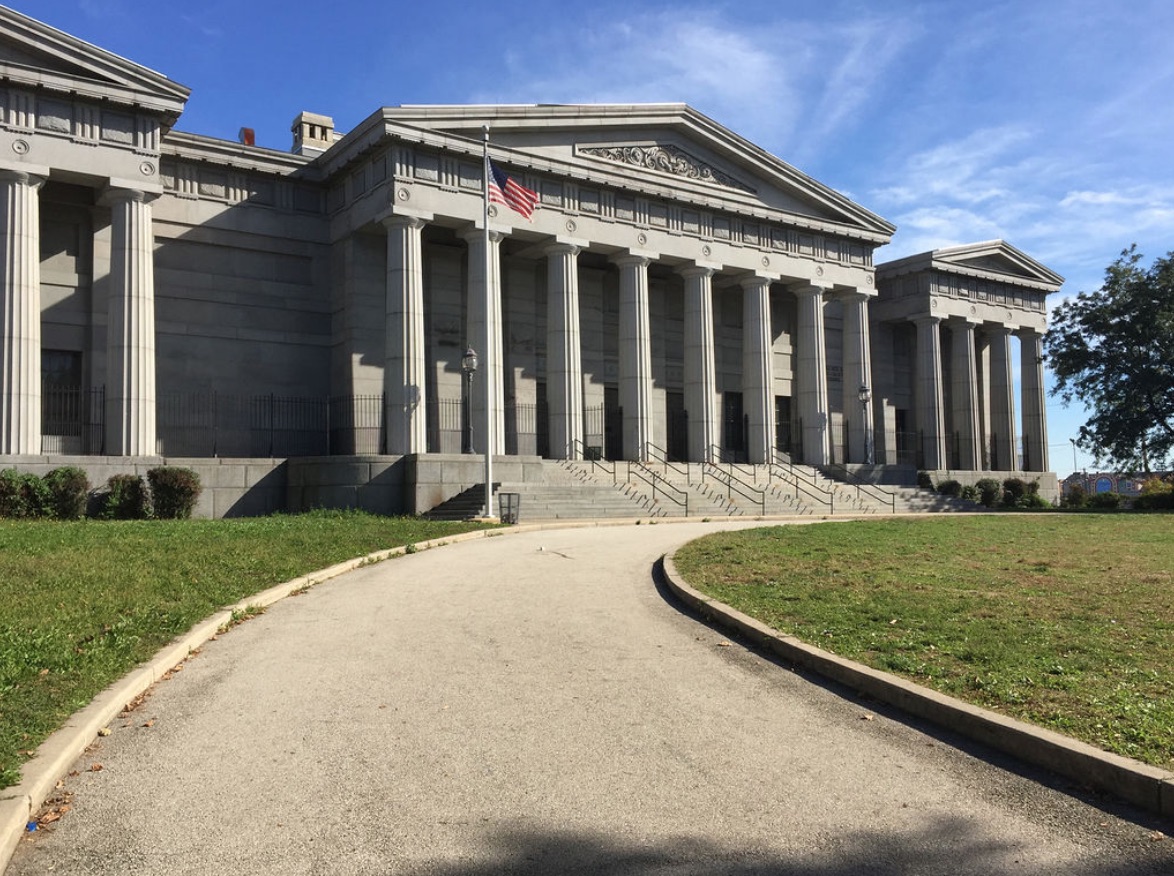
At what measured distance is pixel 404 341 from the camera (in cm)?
3108

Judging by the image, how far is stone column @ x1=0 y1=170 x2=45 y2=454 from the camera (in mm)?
25609

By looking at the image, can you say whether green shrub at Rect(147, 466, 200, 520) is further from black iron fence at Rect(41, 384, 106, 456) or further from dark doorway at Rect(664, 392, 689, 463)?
dark doorway at Rect(664, 392, 689, 463)

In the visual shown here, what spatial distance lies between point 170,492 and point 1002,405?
39.8 metres

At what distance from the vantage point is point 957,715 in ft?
22.4

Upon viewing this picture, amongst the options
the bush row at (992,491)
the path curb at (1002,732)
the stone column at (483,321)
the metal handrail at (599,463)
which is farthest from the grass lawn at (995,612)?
the bush row at (992,491)

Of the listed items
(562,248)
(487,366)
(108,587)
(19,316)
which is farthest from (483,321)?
(108,587)

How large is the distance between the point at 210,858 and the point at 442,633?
5738 mm

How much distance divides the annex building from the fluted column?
122mm

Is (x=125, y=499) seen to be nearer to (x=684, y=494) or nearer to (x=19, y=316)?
(x=19, y=316)

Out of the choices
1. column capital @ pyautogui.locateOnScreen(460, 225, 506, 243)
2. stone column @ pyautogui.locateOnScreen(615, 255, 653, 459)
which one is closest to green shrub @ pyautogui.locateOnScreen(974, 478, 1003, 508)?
stone column @ pyautogui.locateOnScreen(615, 255, 653, 459)

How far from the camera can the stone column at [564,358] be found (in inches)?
1348

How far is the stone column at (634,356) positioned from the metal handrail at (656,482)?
1462mm

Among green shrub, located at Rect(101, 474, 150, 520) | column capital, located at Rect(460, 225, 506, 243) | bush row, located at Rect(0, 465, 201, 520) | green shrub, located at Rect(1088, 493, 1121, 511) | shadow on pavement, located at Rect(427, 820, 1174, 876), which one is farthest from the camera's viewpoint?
green shrub, located at Rect(1088, 493, 1121, 511)

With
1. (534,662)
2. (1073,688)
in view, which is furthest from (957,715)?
(534,662)
